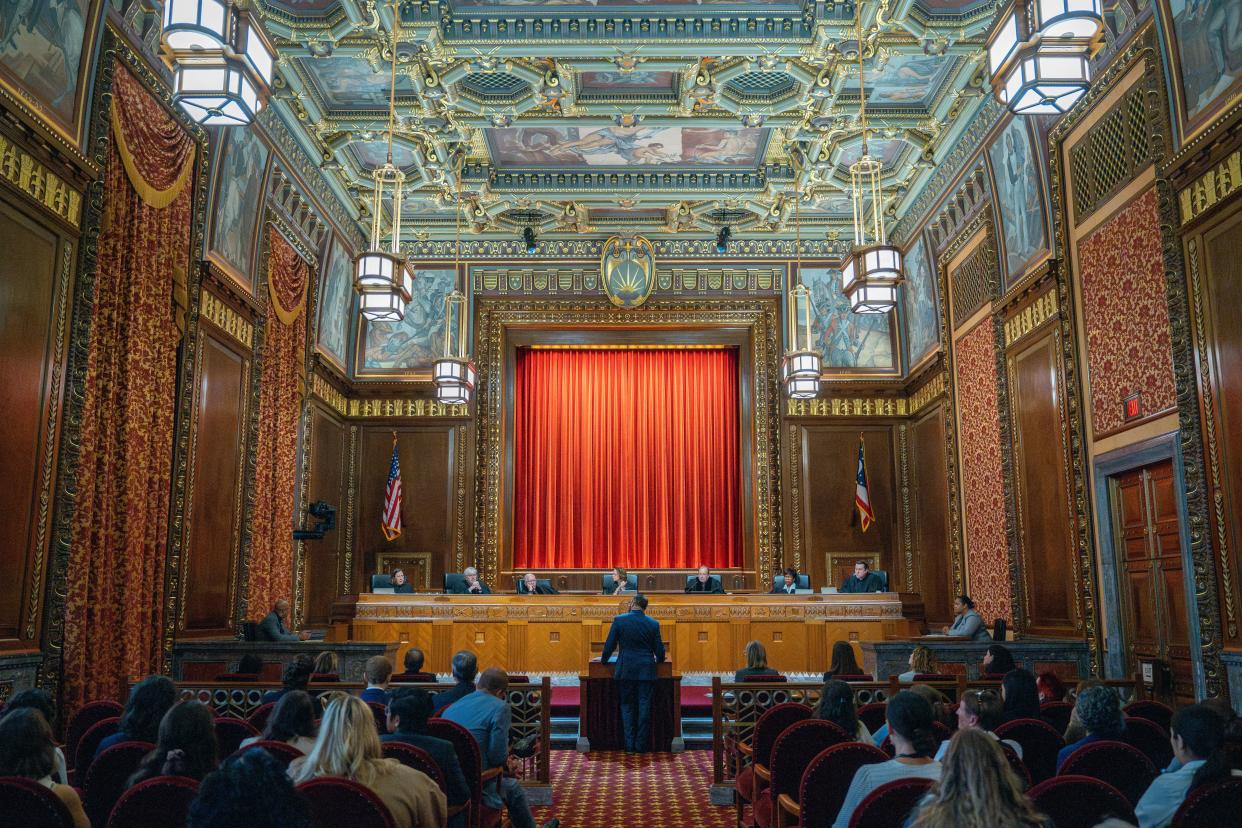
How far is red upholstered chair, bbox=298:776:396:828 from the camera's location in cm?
300

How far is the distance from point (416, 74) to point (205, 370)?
167 inches

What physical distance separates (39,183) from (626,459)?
486 inches

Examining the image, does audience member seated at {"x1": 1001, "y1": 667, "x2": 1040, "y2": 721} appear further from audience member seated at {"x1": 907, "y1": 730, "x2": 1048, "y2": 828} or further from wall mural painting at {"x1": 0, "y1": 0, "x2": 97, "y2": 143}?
wall mural painting at {"x1": 0, "y1": 0, "x2": 97, "y2": 143}

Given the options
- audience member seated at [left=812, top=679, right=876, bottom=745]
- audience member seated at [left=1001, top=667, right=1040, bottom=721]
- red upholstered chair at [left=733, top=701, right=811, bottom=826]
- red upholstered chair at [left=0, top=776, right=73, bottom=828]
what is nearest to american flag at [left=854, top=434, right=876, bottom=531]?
red upholstered chair at [left=733, top=701, right=811, bottom=826]

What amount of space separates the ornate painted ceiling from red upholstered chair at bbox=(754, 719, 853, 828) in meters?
8.36

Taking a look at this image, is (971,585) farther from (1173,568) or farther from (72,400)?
(72,400)

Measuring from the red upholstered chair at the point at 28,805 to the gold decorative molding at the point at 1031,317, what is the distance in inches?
403

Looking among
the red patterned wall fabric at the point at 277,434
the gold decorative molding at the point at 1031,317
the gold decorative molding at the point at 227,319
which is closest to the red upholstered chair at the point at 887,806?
the gold decorative molding at the point at 1031,317

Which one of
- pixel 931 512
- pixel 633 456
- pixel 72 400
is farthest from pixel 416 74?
pixel 931 512

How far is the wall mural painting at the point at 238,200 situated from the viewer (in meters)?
11.0

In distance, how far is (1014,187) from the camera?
38.6 ft

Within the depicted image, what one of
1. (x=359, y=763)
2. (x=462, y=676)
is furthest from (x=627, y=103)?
(x=359, y=763)

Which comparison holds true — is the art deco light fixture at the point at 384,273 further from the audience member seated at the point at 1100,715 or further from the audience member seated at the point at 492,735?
the audience member seated at the point at 1100,715

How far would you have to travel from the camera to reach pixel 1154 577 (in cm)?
896
